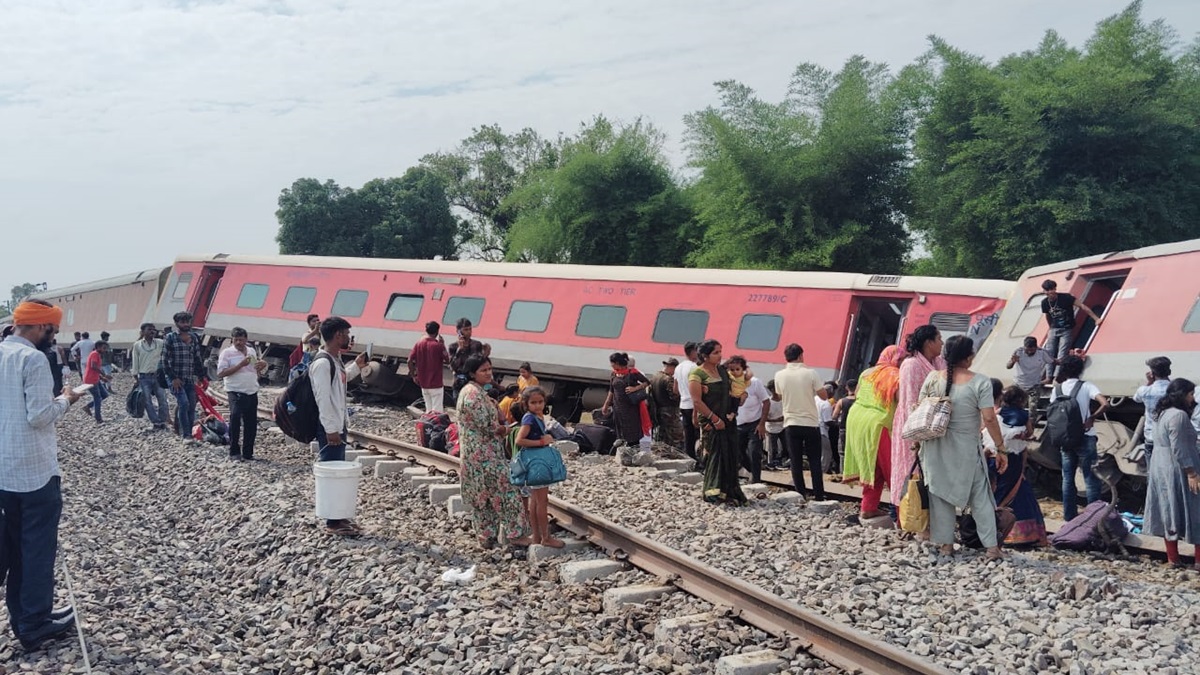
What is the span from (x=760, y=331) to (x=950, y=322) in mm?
2650

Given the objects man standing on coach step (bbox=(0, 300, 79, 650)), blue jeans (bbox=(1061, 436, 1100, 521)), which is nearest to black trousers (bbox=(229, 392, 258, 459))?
man standing on coach step (bbox=(0, 300, 79, 650))

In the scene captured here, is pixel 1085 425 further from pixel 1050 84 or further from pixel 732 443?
pixel 1050 84

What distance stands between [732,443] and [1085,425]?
3404mm

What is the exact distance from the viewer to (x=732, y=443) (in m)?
9.22

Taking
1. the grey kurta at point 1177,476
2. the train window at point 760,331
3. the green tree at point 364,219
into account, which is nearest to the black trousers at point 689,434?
the train window at point 760,331

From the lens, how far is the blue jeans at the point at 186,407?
1317cm

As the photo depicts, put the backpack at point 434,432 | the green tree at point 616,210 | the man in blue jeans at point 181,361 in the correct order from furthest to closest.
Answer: the green tree at point 616,210
the man in blue jeans at point 181,361
the backpack at point 434,432

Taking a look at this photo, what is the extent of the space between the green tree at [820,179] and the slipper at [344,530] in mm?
18209

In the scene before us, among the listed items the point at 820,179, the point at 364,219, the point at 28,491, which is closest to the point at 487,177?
the point at 364,219

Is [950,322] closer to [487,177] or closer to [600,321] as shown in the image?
[600,321]

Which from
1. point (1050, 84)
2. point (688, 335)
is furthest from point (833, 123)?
point (688, 335)

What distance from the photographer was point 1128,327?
10.8 metres

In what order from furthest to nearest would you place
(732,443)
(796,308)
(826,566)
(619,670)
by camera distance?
1. (796,308)
2. (732,443)
3. (826,566)
4. (619,670)

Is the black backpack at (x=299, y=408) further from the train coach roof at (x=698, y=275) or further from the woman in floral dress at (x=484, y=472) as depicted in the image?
the train coach roof at (x=698, y=275)
